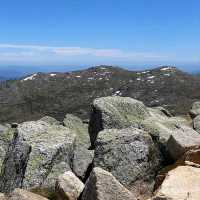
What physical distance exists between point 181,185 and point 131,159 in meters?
6.52

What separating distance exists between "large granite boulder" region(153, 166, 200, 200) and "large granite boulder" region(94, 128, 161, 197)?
459 cm

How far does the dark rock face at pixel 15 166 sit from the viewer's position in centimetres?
2281

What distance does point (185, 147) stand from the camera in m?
20.4

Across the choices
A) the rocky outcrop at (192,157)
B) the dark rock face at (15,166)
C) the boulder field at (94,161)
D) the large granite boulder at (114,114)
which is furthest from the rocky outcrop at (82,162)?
the large granite boulder at (114,114)

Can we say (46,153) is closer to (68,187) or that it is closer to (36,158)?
(36,158)

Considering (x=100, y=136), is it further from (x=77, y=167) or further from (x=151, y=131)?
(x=151, y=131)

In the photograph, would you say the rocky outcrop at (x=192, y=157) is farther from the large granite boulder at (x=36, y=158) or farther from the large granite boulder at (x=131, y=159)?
the large granite boulder at (x=36, y=158)

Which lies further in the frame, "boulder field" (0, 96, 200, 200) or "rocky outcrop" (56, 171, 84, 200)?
"boulder field" (0, 96, 200, 200)

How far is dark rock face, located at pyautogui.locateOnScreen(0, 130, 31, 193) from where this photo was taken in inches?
898

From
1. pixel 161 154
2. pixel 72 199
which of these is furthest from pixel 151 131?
pixel 72 199

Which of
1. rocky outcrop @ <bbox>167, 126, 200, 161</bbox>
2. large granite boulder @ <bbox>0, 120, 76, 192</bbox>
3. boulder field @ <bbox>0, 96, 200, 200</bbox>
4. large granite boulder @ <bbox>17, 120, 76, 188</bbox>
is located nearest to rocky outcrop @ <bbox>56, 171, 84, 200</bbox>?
boulder field @ <bbox>0, 96, 200, 200</bbox>

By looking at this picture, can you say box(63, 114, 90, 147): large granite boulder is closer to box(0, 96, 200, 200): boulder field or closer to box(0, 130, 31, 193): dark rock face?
box(0, 96, 200, 200): boulder field

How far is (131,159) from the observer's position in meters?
21.3

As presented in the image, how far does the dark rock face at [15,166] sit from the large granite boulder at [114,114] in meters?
8.40
